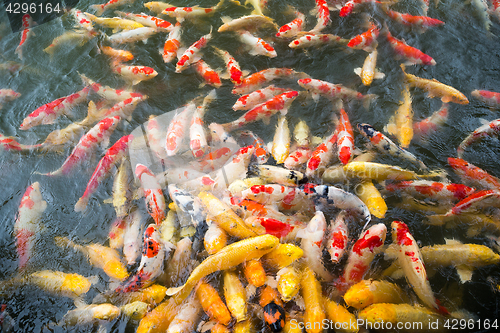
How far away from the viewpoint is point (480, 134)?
11.5 feet

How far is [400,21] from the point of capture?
16.3 feet

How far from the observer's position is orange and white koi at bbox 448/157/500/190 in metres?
3.09

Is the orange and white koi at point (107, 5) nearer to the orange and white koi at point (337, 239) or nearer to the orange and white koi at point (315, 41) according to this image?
the orange and white koi at point (315, 41)

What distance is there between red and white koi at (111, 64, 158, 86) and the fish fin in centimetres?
457

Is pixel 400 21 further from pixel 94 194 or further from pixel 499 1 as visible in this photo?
pixel 94 194

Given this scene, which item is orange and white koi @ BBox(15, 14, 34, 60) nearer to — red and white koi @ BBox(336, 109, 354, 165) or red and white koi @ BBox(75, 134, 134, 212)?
red and white koi @ BBox(75, 134, 134, 212)

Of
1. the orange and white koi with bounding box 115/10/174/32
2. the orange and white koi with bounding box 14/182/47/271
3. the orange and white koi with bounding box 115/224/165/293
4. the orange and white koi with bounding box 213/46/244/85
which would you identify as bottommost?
the orange and white koi with bounding box 14/182/47/271

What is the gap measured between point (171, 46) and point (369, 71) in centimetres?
314

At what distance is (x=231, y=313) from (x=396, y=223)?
5.75ft

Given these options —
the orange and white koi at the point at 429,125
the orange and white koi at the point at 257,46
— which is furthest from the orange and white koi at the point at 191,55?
the orange and white koi at the point at 429,125

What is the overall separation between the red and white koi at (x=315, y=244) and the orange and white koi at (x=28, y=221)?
2.88m

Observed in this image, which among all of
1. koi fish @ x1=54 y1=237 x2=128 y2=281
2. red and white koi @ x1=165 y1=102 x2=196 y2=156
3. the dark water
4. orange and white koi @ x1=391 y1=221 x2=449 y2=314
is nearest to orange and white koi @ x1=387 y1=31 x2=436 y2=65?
the dark water

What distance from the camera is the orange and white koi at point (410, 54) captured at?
4391 millimetres

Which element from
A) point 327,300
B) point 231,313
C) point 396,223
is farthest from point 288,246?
point 396,223
